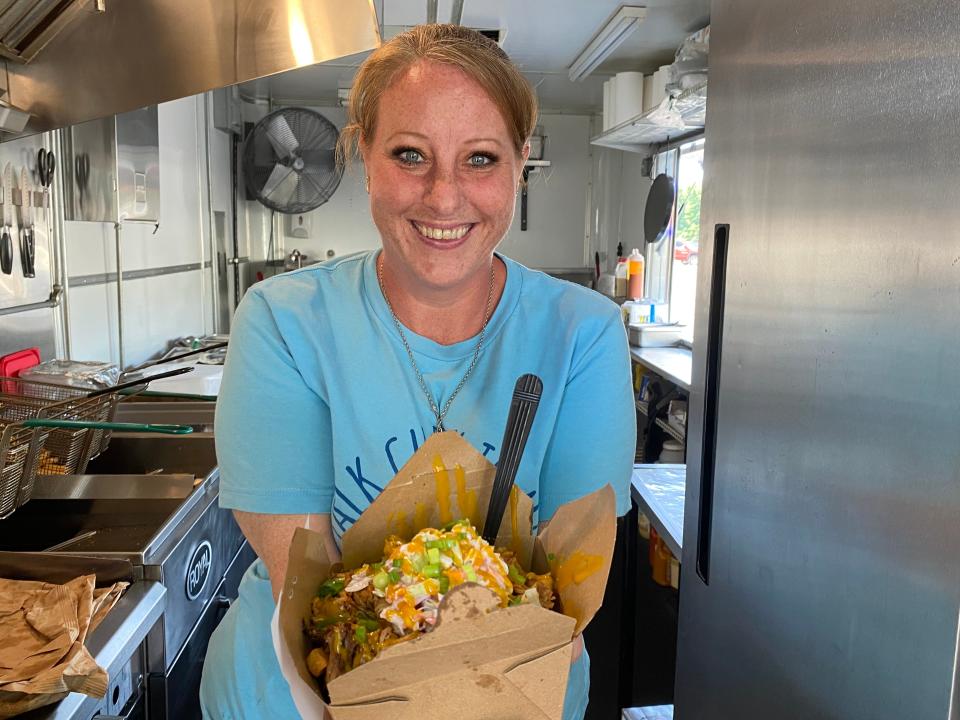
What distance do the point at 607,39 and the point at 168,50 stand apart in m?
2.50

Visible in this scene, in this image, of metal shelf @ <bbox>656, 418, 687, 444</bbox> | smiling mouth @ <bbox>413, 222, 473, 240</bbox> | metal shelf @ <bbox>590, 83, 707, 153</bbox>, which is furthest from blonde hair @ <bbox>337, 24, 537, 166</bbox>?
metal shelf @ <bbox>656, 418, 687, 444</bbox>

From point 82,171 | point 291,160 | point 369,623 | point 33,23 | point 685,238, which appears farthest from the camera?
point 685,238

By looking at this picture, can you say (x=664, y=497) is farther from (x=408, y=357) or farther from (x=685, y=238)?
(x=685, y=238)

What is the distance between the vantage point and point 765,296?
135 cm

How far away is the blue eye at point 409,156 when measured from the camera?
1110mm

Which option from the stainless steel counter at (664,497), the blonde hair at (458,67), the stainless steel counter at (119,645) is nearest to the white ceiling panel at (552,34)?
the stainless steel counter at (664,497)

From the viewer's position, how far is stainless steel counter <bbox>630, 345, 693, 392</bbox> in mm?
3484

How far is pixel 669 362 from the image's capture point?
393cm

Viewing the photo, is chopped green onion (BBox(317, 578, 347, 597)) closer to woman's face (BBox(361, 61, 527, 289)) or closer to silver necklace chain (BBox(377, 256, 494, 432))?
silver necklace chain (BBox(377, 256, 494, 432))

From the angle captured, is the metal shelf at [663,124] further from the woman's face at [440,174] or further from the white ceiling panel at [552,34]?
the woman's face at [440,174]

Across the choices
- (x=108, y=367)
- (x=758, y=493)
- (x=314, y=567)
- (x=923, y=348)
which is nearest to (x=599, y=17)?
(x=108, y=367)

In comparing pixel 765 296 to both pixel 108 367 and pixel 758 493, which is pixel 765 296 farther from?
pixel 108 367

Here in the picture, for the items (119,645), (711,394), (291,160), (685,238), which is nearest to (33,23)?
(119,645)

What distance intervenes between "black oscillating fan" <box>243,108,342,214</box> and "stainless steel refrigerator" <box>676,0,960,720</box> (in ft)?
11.7
